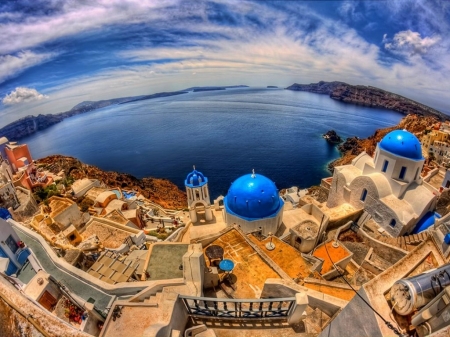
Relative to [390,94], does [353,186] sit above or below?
above

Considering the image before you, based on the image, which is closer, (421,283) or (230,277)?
(421,283)

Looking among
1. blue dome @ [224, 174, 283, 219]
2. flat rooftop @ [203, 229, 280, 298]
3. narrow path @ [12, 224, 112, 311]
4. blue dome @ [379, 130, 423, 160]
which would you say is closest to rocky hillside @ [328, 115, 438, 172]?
blue dome @ [379, 130, 423, 160]

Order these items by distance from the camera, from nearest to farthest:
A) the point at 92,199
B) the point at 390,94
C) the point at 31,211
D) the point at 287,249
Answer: the point at 287,249, the point at 31,211, the point at 92,199, the point at 390,94

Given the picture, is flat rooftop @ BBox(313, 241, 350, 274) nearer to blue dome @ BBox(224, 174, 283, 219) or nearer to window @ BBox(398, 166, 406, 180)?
blue dome @ BBox(224, 174, 283, 219)

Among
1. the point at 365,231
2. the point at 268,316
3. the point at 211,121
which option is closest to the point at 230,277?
the point at 268,316

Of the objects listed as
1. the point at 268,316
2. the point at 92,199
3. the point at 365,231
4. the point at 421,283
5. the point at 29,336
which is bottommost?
the point at 92,199

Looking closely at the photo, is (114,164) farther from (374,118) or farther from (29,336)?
(374,118)
